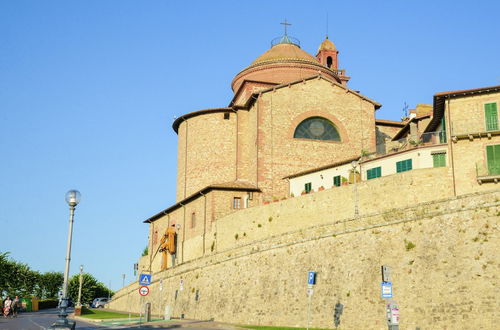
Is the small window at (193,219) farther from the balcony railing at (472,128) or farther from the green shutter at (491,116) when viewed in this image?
the green shutter at (491,116)

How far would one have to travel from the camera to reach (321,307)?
3075 cm

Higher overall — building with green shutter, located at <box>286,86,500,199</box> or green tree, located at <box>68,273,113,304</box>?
building with green shutter, located at <box>286,86,500,199</box>

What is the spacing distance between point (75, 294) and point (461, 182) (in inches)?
3015

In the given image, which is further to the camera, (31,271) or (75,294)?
(75,294)

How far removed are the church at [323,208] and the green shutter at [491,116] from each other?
5 centimetres

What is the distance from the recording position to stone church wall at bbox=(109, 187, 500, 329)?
1009 inches

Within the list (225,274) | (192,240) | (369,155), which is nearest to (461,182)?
(369,155)

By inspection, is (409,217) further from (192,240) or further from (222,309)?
(192,240)

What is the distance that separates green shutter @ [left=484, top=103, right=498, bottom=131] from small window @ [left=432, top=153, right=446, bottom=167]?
10.9 ft

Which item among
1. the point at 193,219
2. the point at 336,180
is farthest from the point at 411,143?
the point at 193,219

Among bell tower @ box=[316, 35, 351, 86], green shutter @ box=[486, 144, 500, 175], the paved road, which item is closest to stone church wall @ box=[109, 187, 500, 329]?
green shutter @ box=[486, 144, 500, 175]

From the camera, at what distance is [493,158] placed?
102ft

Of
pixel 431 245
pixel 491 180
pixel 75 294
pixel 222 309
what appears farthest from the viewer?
pixel 75 294

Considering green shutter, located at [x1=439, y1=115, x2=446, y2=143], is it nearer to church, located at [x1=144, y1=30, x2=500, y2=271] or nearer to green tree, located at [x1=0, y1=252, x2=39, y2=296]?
church, located at [x1=144, y1=30, x2=500, y2=271]
